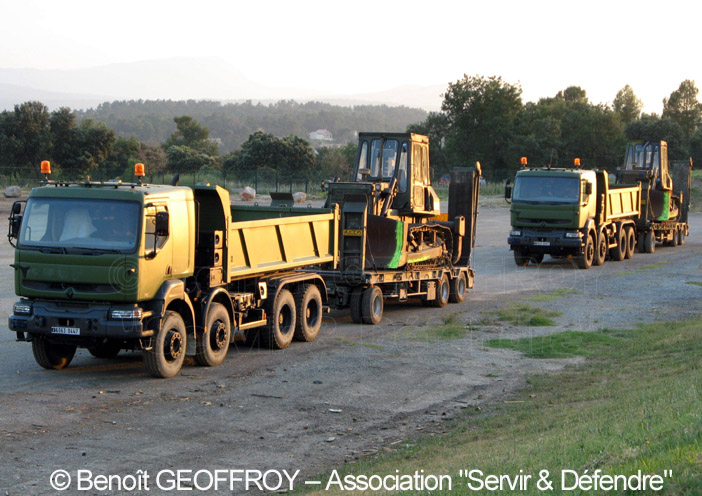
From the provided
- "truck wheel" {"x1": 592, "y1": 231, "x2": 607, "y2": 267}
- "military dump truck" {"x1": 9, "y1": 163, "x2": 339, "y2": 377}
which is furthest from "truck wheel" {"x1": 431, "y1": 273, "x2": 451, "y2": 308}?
"truck wheel" {"x1": 592, "y1": 231, "x2": 607, "y2": 267}

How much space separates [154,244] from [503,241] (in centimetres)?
2822

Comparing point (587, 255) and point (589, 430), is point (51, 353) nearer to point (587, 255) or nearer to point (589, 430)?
point (589, 430)

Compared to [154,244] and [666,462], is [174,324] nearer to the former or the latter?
[154,244]

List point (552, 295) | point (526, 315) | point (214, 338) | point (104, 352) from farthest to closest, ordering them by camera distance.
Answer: point (552, 295) → point (526, 315) → point (104, 352) → point (214, 338)

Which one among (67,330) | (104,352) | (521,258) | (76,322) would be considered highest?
(76,322)

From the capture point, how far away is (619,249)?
103 ft

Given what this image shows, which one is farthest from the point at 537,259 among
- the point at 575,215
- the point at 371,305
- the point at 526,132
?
the point at 526,132

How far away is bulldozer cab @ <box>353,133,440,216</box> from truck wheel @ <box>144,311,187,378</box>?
735 cm

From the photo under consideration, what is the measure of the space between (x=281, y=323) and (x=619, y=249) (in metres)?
19.5

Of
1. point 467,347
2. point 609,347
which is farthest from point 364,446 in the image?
point 609,347

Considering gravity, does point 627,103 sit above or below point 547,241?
above

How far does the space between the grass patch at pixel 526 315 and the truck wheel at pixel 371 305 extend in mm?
2678

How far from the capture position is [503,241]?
38.6m

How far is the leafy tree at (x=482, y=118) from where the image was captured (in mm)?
83375
